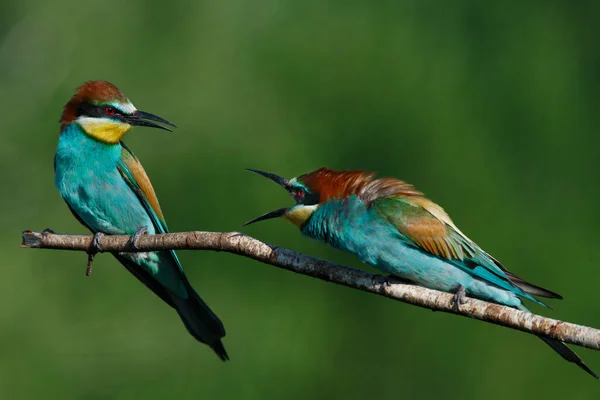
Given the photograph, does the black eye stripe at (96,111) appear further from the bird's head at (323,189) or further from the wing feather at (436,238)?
the wing feather at (436,238)

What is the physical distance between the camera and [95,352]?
6664 mm

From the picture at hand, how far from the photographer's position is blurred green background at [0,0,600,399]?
652 cm

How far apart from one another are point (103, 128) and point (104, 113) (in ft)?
0.22

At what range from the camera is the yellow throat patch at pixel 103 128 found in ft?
13.1

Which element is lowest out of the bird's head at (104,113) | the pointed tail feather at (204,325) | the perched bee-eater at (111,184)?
the pointed tail feather at (204,325)

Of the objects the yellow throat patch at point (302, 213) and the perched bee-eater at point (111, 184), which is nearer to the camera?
the yellow throat patch at point (302, 213)

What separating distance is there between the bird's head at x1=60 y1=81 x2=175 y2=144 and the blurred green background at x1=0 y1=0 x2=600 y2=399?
9.08ft

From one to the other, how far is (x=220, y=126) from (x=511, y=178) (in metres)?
2.46

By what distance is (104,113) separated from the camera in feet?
13.1

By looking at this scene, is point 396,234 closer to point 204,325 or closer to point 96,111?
point 204,325

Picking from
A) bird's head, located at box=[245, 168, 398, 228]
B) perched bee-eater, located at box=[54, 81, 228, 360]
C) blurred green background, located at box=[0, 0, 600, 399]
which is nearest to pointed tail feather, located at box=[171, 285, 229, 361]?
perched bee-eater, located at box=[54, 81, 228, 360]

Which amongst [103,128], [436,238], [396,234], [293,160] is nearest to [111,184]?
[103,128]

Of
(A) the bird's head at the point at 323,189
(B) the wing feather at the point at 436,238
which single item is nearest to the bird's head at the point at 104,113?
(A) the bird's head at the point at 323,189

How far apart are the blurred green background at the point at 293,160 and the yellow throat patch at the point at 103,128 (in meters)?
2.75
